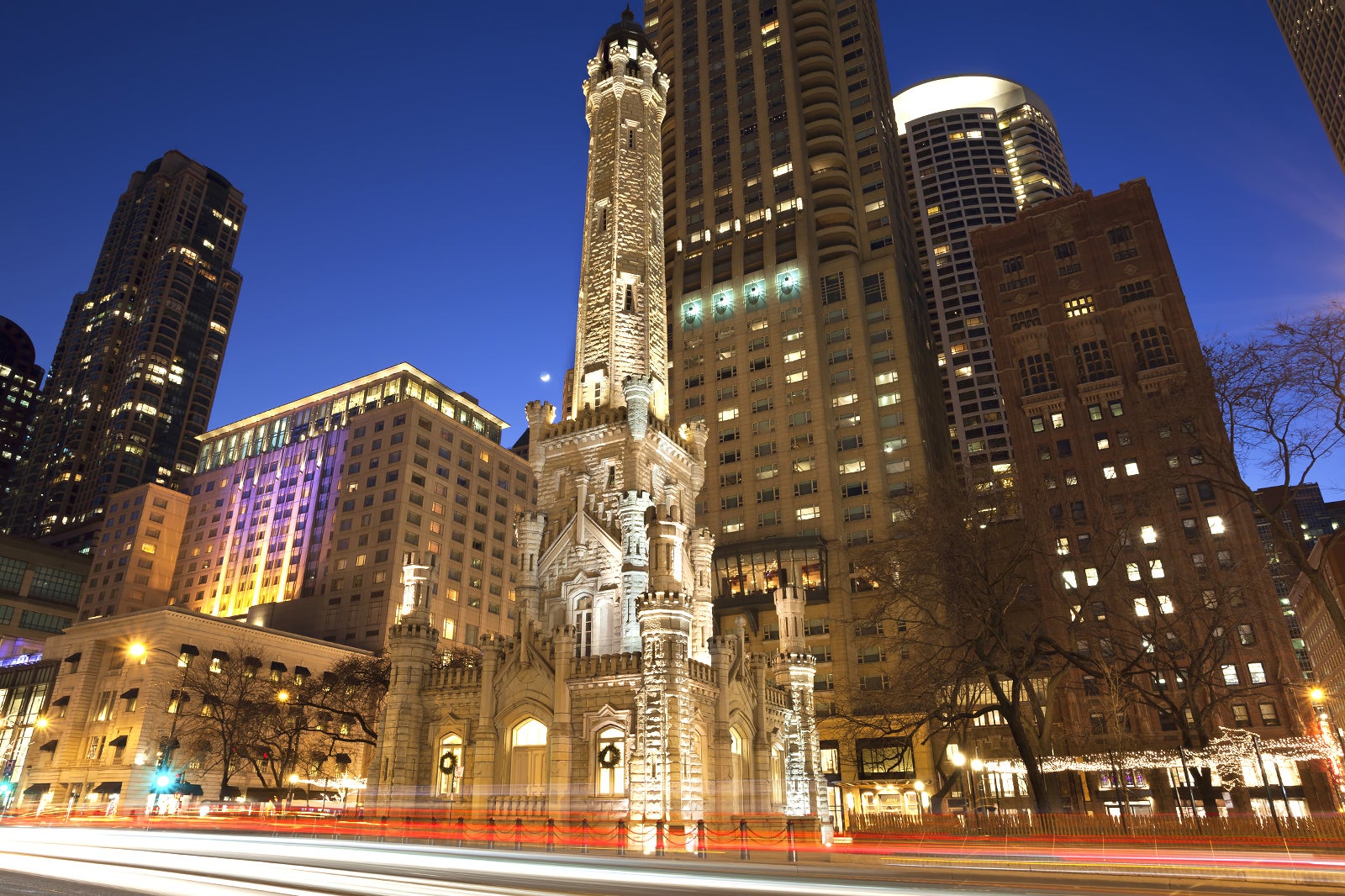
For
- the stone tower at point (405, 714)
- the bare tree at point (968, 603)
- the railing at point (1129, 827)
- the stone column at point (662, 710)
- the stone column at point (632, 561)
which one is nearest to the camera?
the railing at point (1129, 827)

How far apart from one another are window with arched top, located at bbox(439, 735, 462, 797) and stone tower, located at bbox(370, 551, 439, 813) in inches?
35.6

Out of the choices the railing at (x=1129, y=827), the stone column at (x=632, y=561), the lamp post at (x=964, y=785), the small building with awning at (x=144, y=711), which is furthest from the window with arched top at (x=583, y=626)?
the small building with awning at (x=144, y=711)

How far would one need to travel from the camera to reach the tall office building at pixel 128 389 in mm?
173500

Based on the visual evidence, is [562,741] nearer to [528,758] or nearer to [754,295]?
[528,758]

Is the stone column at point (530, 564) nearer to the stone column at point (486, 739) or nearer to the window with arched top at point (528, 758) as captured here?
the stone column at point (486, 739)

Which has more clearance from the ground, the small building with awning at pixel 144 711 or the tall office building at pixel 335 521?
the tall office building at pixel 335 521

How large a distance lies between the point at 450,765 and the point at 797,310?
73.8m

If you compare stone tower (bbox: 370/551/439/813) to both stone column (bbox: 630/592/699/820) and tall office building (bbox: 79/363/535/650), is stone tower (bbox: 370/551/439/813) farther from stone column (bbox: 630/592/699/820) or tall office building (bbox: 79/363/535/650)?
tall office building (bbox: 79/363/535/650)

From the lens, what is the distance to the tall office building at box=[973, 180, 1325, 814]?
70062 millimetres

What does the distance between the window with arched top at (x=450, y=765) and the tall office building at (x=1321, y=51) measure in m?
115

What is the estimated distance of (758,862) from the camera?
74.3ft

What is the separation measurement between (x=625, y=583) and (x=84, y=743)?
204 feet

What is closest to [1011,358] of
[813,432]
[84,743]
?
[813,432]

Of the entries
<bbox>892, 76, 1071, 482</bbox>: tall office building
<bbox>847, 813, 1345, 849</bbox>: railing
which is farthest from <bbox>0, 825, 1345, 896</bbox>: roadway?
<bbox>892, 76, 1071, 482</bbox>: tall office building
